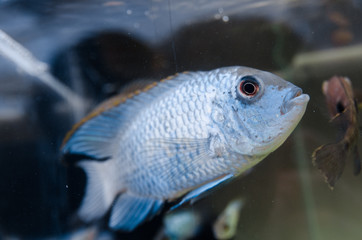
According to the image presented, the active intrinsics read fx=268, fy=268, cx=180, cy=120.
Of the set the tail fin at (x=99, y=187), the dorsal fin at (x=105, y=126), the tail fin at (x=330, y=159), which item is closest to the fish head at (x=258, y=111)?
the tail fin at (x=330, y=159)

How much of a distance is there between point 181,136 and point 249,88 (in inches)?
9.1

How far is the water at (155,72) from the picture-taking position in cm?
99

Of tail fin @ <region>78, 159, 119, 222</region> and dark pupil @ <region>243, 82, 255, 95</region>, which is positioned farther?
tail fin @ <region>78, 159, 119, 222</region>

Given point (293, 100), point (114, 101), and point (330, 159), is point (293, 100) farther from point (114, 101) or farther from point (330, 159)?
point (114, 101)

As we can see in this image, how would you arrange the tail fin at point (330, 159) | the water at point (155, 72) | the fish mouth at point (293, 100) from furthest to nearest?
the water at point (155, 72) < the tail fin at point (330, 159) < the fish mouth at point (293, 100)

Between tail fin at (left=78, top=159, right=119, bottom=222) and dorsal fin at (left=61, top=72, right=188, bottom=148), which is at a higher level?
dorsal fin at (left=61, top=72, right=188, bottom=148)

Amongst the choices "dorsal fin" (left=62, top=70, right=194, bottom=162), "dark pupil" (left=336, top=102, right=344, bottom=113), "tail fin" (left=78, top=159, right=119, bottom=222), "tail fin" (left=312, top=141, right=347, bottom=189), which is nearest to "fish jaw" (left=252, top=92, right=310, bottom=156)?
"tail fin" (left=312, top=141, right=347, bottom=189)

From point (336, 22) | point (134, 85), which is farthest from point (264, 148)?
point (336, 22)

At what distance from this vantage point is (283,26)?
100cm

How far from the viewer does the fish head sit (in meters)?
0.68

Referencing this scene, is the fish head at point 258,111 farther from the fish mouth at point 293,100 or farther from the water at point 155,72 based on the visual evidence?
the water at point 155,72

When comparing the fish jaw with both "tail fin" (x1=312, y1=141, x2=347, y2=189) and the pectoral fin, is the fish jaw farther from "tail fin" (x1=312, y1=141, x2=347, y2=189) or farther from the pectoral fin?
the pectoral fin

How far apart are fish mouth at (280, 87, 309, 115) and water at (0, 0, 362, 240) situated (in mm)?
249

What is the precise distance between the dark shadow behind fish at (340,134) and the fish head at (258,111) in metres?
0.18
